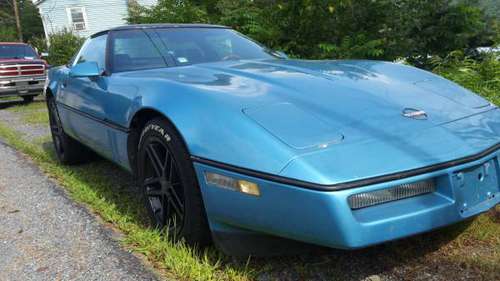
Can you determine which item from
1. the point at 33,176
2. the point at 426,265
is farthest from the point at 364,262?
the point at 33,176

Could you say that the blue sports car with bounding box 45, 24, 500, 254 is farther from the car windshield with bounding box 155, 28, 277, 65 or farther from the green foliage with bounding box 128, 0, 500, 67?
the green foliage with bounding box 128, 0, 500, 67

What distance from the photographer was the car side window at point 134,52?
136 inches

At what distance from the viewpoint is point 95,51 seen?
4.15 meters

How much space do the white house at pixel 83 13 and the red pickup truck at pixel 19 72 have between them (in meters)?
15.7

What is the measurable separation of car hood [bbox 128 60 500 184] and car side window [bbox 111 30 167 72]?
585mm

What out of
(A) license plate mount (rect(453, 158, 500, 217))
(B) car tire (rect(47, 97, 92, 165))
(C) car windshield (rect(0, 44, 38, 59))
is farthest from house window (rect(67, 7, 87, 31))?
(A) license plate mount (rect(453, 158, 500, 217))

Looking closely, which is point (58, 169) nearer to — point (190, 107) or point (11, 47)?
point (190, 107)

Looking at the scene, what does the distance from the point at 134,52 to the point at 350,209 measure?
2367 millimetres

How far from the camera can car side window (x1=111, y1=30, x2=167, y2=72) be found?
3.46 metres

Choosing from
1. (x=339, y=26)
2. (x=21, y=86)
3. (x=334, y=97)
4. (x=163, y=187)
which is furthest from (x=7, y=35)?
(x=334, y=97)

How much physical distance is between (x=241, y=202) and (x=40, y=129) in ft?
21.2

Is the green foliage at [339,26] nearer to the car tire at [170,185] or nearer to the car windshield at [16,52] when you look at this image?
the car tire at [170,185]

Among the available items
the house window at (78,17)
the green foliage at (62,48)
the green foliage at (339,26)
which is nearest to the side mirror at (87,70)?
the green foliage at (339,26)

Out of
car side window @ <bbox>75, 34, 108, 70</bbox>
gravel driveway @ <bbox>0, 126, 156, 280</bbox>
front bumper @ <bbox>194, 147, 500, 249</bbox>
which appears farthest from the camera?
car side window @ <bbox>75, 34, 108, 70</bbox>
